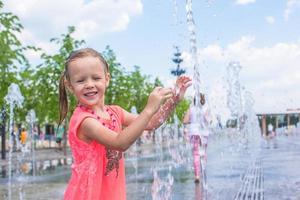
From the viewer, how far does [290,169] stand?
38.5 feet

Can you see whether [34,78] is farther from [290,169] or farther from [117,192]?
[117,192]

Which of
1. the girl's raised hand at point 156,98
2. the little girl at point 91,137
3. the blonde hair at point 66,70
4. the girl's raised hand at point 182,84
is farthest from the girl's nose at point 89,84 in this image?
the girl's raised hand at point 182,84

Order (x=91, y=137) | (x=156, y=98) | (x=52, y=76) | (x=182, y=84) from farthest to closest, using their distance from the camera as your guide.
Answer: (x=52, y=76) < (x=182, y=84) < (x=91, y=137) < (x=156, y=98)

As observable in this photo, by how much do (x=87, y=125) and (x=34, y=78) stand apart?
79.1 ft

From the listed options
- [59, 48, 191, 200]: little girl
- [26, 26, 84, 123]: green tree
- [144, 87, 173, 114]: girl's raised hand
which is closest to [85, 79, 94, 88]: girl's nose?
[59, 48, 191, 200]: little girl

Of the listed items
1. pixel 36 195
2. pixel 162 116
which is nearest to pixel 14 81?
pixel 36 195

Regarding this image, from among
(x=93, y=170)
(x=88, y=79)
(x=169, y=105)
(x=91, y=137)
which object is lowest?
(x=93, y=170)

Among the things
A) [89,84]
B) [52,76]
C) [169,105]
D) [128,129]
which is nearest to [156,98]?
[128,129]

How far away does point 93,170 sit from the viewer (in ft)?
8.13

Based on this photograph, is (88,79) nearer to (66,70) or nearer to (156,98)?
(66,70)

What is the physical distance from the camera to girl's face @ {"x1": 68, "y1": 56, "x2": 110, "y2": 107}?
8.19ft

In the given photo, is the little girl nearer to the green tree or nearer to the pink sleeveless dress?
the pink sleeveless dress

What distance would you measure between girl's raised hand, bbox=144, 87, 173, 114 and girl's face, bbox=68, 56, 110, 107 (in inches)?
11.6

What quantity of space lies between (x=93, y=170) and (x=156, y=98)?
43 centimetres
